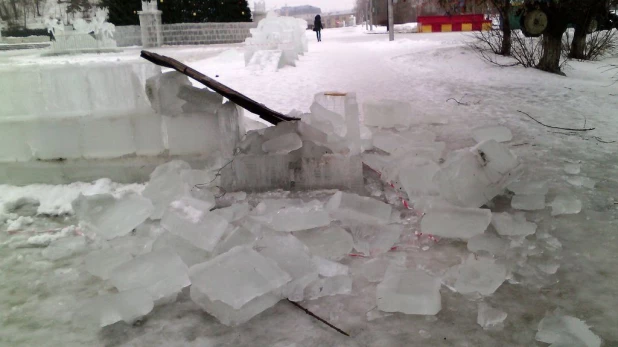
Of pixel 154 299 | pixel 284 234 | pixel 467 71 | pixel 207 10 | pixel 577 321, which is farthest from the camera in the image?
pixel 207 10

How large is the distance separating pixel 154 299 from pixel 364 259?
96 cm

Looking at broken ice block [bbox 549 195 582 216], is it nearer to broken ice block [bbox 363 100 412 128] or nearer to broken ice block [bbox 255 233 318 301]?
broken ice block [bbox 255 233 318 301]

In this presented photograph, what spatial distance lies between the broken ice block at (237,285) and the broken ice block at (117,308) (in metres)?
0.19

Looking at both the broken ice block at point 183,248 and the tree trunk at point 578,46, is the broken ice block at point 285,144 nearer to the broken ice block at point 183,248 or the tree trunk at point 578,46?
the broken ice block at point 183,248

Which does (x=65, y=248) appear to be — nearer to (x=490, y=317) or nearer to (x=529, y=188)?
(x=490, y=317)

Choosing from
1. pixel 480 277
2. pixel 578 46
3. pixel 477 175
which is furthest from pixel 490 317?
pixel 578 46

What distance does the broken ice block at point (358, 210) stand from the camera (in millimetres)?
2418

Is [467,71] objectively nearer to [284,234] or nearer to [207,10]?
[284,234]

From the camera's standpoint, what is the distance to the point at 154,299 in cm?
184

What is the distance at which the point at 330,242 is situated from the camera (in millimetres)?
2240

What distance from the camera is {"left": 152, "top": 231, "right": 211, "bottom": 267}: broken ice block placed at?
6.95 feet

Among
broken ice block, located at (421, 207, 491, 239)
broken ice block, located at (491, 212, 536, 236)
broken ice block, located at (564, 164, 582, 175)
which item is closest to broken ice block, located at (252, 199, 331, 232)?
broken ice block, located at (421, 207, 491, 239)

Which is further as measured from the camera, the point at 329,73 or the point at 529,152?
the point at 329,73

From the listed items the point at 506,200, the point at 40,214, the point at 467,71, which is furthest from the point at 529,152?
the point at 467,71
